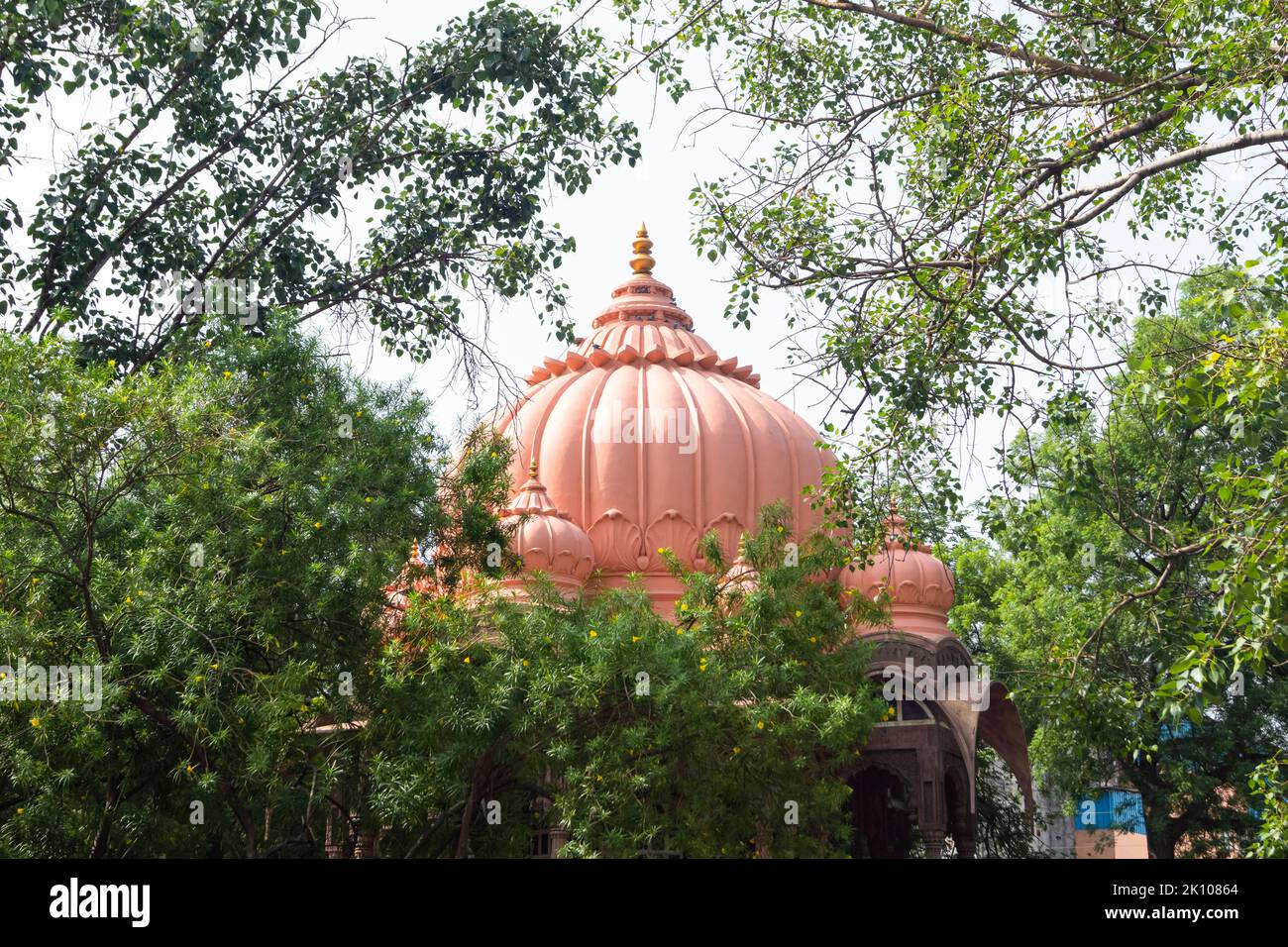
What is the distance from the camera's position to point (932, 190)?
7.33m

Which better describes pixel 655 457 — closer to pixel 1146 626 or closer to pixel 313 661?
pixel 1146 626

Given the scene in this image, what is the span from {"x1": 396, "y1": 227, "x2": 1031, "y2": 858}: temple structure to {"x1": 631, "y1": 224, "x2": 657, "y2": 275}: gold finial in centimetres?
137

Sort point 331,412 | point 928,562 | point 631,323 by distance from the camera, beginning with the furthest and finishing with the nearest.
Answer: point 631,323, point 928,562, point 331,412

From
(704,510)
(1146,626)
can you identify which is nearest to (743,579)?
(704,510)

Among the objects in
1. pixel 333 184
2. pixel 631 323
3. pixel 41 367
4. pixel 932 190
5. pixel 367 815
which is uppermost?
pixel 631 323

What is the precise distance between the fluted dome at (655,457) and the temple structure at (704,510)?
0.02m

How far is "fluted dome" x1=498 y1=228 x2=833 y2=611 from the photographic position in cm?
1446

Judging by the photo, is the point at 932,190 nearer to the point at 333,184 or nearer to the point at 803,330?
the point at 803,330

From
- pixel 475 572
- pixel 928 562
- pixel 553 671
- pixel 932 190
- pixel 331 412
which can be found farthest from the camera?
pixel 928 562

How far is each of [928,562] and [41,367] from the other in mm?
9901

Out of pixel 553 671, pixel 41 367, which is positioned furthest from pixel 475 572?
pixel 41 367

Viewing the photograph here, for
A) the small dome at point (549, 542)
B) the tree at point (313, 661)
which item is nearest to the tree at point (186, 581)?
the tree at point (313, 661)

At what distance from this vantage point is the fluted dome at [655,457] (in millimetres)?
14461

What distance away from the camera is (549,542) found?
44.1ft
